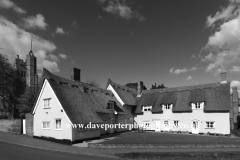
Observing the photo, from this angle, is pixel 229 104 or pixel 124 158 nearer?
pixel 124 158

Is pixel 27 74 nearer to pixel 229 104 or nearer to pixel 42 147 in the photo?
pixel 42 147

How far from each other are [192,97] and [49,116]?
963 inches

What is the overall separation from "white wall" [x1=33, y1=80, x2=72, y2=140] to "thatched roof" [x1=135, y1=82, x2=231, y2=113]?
18.9 meters

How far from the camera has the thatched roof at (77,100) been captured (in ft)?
71.6

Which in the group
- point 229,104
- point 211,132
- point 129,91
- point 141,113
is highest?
point 129,91

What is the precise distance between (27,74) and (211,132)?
69063 millimetres

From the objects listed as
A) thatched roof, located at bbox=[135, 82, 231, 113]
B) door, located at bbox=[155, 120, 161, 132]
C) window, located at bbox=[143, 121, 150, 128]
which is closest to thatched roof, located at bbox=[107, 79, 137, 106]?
thatched roof, located at bbox=[135, 82, 231, 113]

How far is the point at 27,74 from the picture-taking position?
234ft

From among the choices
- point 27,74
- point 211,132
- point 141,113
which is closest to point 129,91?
point 141,113

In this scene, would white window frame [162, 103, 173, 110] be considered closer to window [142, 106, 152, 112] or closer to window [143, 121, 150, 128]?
window [142, 106, 152, 112]

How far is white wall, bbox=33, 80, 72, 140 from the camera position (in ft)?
69.3

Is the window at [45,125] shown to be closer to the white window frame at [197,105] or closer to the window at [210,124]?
the white window frame at [197,105]

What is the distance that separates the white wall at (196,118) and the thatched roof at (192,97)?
955 mm

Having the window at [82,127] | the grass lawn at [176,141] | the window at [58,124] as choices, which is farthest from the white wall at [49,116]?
the grass lawn at [176,141]
